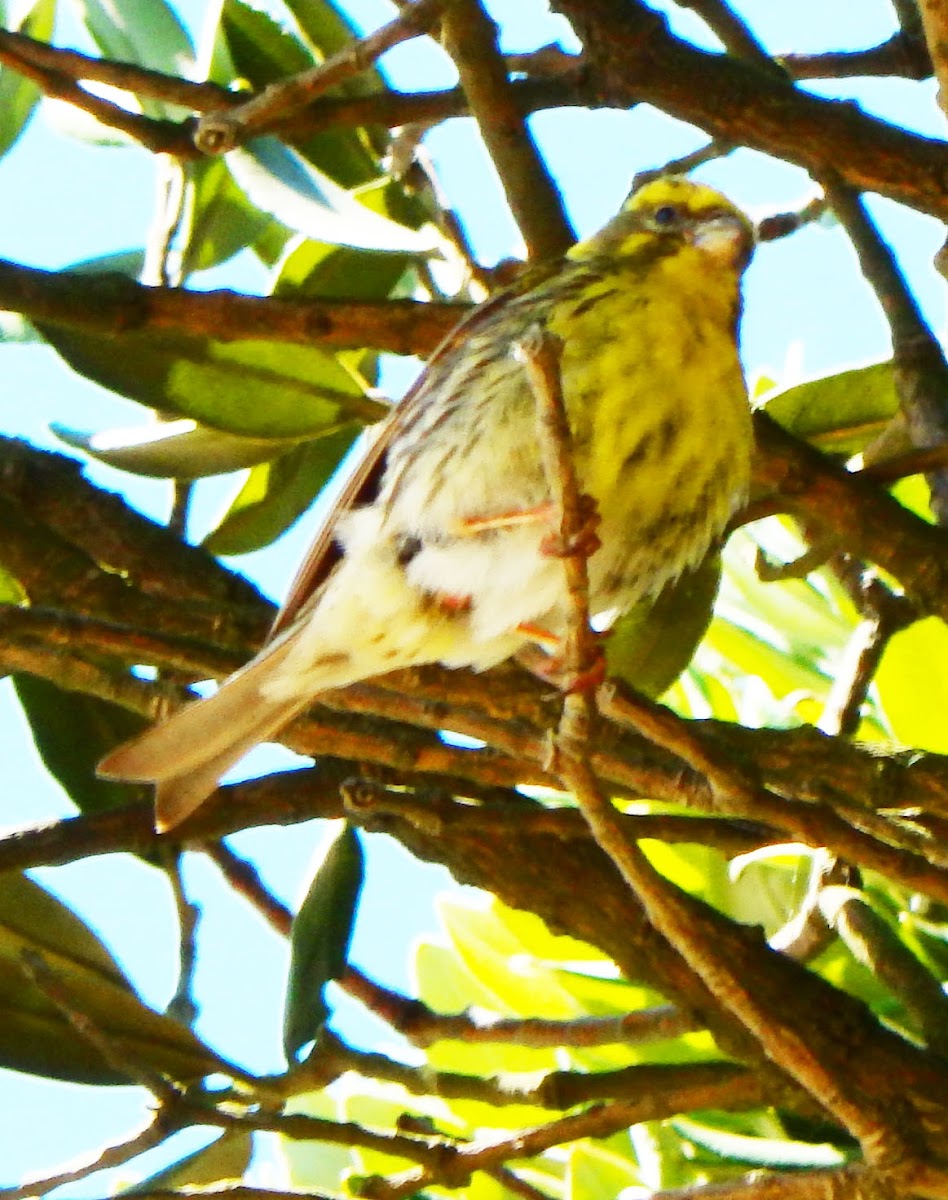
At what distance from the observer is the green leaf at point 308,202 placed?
5.59ft

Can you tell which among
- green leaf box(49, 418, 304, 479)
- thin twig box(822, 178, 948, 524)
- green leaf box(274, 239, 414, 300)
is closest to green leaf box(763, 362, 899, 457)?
thin twig box(822, 178, 948, 524)

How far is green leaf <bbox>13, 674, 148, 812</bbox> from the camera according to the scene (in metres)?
1.86

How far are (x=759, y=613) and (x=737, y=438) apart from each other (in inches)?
21.7

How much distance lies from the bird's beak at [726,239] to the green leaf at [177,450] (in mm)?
494

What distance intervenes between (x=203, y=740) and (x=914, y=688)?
2.57 ft

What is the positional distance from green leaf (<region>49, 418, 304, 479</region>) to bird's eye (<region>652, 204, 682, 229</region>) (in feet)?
1.57

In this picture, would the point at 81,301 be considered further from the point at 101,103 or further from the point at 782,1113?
the point at 782,1113

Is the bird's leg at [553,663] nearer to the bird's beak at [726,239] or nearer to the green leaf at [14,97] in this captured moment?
the bird's beak at [726,239]

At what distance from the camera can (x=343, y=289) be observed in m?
1.92

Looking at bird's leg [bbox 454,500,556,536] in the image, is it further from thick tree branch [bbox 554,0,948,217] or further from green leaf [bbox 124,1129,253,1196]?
green leaf [bbox 124,1129,253,1196]

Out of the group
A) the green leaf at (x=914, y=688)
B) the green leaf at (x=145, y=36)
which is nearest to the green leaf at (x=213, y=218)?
the green leaf at (x=145, y=36)

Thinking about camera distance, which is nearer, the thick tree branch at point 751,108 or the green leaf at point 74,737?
the thick tree branch at point 751,108

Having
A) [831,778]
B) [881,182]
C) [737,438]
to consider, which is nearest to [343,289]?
[737,438]

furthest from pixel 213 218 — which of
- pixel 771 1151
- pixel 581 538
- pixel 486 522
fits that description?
pixel 771 1151
